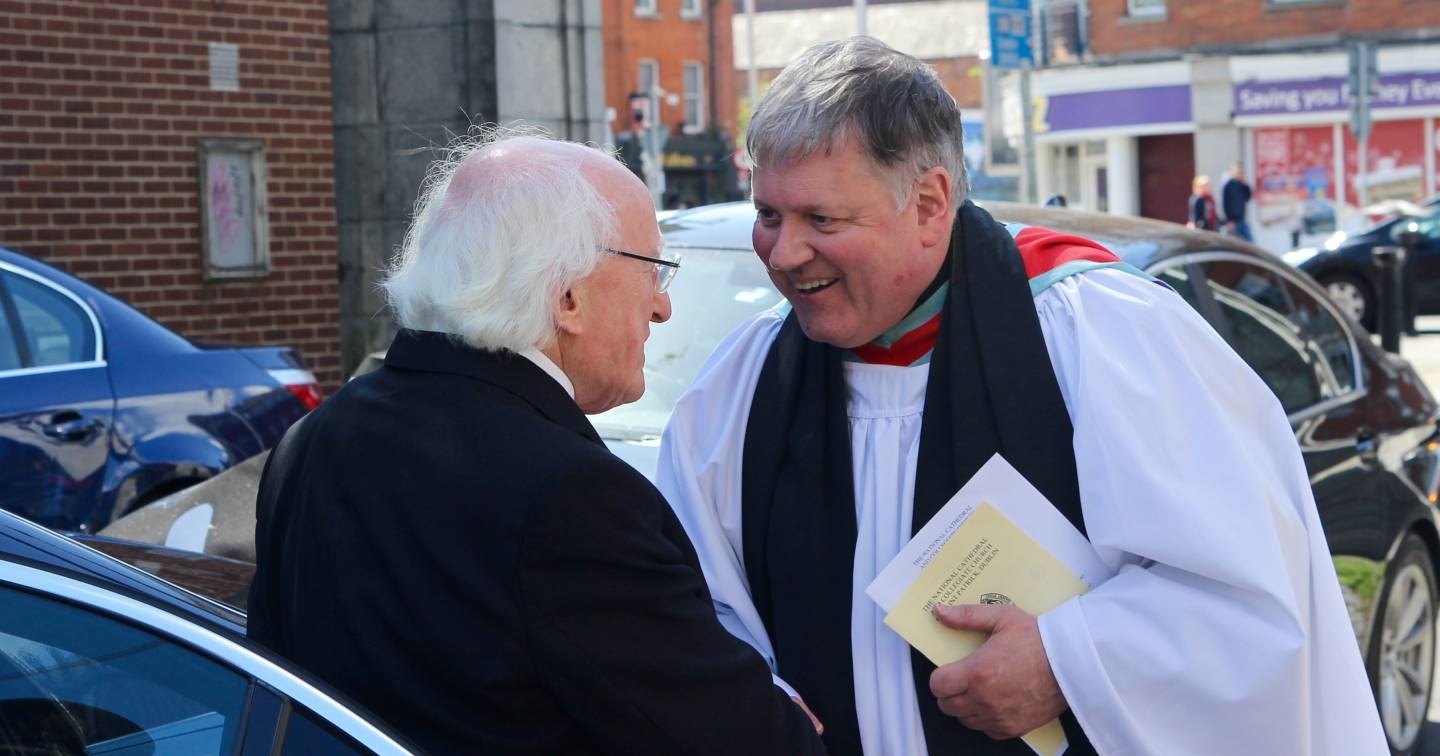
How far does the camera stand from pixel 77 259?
28.6ft

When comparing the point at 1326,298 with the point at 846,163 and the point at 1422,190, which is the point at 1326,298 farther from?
the point at 1422,190

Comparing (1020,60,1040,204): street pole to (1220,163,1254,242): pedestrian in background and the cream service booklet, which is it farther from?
the cream service booklet

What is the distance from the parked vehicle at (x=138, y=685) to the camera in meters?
1.98

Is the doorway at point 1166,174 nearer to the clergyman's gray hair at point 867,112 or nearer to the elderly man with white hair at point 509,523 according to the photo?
the clergyman's gray hair at point 867,112

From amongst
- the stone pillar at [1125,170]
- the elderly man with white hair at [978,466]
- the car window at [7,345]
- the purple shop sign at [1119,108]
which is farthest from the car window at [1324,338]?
the stone pillar at [1125,170]

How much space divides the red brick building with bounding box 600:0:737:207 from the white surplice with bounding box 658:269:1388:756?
46798mm

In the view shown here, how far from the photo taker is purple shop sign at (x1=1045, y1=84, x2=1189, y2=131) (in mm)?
32594

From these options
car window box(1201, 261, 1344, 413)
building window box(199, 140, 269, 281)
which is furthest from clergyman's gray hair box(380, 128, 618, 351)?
building window box(199, 140, 269, 281)

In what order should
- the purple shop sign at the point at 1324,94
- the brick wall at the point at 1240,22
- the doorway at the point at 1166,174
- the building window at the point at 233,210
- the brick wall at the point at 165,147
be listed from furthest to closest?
the doorway at the point at 1166,174 < the brick wall at the point at 1240,22 < the purple shop sign at the point at 1324,94 < the building window at the point at 233,210 < the brick wall at the point at 165,147

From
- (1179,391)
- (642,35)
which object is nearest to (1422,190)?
(642,35)

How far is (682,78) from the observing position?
51.8 m

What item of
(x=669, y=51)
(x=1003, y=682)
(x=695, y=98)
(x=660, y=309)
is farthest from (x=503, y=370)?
(x=695, y=98)

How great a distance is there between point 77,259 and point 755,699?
7.53 metres

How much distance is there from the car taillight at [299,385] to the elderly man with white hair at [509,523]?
4118 millimetres
